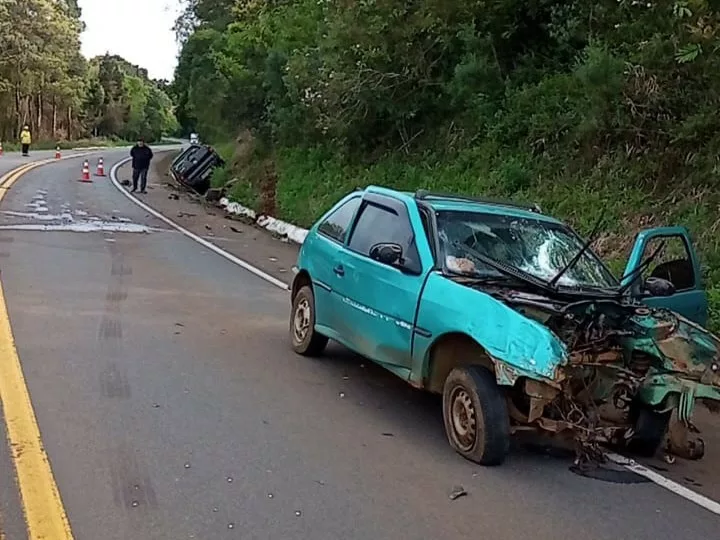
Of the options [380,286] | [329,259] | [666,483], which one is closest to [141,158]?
[329,259]

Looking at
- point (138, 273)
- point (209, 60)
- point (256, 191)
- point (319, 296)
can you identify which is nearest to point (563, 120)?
point (138, 273)

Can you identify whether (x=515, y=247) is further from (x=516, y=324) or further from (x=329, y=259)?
(x=329, y=259)

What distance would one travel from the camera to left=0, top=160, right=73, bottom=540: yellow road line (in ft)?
15.0

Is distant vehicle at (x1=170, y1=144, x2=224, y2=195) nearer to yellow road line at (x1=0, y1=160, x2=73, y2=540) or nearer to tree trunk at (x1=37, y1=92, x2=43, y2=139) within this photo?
yellow road line at (x1=0, y1=160, x2=73, y2=540)

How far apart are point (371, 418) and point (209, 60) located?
119ft

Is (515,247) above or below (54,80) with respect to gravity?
below

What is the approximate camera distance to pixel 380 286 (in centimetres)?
724

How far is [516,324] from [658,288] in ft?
5.87

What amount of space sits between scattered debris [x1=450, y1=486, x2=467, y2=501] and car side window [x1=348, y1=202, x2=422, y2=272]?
6.18 feet

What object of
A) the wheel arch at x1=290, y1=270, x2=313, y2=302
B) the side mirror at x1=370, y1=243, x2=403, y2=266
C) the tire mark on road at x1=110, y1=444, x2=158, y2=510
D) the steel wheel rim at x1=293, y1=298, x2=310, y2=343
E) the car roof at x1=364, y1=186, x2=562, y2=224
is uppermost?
the car roof at x1=364, y1=186, x2=562, y2=224

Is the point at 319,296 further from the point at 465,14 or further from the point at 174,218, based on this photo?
the point at 174,218

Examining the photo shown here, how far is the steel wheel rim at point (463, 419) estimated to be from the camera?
20.0 feet

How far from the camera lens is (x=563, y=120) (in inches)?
638

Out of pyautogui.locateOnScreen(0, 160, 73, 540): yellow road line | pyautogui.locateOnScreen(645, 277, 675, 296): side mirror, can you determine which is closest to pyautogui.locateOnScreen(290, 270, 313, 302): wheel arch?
pyautogui.locateOnScreen(0, 160, 73, 540): yellow road line
